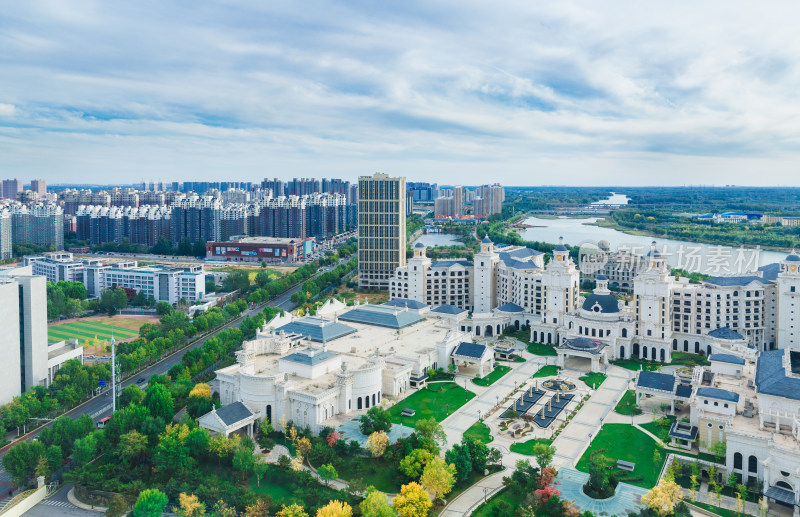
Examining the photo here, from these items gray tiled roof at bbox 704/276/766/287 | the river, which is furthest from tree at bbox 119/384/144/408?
the river

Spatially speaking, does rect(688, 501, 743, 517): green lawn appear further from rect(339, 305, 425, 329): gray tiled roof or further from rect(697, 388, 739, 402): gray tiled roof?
rect(339, 305, 425, 329): gray tiled roof

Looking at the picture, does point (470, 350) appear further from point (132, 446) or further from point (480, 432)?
point (132, 446)

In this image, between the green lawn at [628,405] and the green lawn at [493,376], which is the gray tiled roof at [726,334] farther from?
the green lawn at [493,376]

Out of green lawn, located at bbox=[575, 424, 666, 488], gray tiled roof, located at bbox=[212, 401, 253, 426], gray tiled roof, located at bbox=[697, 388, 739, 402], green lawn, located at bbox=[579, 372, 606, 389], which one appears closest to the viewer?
green lawn, located at bbox=[575, 424, 666, 488]

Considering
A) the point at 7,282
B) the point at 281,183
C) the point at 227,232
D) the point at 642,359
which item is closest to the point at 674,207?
the point at 281,183

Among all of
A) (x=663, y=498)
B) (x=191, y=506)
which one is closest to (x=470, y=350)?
(x=663, y=498)
